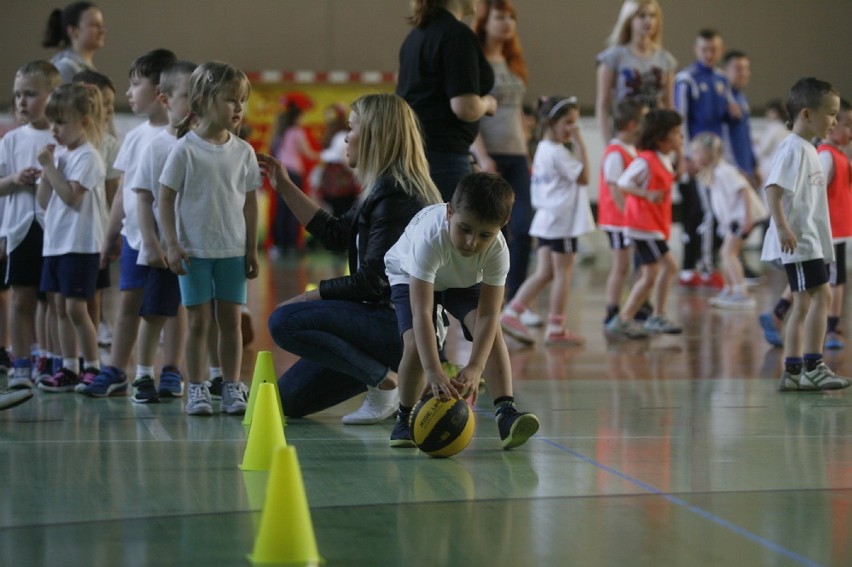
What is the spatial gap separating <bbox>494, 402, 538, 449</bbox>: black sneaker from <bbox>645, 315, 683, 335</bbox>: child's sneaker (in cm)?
394

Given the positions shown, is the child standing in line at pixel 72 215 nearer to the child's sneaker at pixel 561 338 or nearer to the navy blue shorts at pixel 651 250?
the child's sneaker at pixel 561 338

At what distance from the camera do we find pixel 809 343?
5.69 metres

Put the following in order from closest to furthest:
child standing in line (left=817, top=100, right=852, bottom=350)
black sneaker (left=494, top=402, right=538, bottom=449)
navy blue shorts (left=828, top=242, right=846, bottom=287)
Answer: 1. black sneaker (left=494, top=402, right=538, bottom=449)
2. child standing in line (left=817, top=100, right=852, bottom=350)
3. navy blue shorts (left=828, top=242, right=846, bottom=287)

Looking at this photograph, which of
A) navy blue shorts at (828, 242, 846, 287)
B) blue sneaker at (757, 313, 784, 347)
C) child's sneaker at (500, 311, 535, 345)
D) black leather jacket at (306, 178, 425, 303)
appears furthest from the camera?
child's sneaker at (500, 311, 535, 345)

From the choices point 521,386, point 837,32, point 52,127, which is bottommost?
point 521,386

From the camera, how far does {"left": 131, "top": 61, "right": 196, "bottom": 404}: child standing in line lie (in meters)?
5.06

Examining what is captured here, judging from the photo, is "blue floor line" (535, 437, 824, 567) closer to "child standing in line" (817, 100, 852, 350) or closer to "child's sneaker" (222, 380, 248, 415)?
"child's sneaker" (222, 380, 248, 415)

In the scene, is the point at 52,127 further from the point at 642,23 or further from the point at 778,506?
the point at 642,23

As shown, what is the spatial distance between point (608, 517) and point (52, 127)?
3.62m

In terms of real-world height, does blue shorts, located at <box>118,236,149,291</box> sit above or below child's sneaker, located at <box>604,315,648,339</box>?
above

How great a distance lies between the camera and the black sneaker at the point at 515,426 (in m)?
4.16

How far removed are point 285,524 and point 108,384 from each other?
2.82 m

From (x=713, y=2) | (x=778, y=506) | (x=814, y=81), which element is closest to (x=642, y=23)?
(x=814, y=81)

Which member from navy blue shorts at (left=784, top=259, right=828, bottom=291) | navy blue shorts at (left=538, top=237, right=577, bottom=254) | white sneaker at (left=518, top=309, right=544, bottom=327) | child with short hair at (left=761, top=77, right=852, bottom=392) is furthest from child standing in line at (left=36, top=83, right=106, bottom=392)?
white sneaker at (left=518, top=309, right=544, bottom=327)
